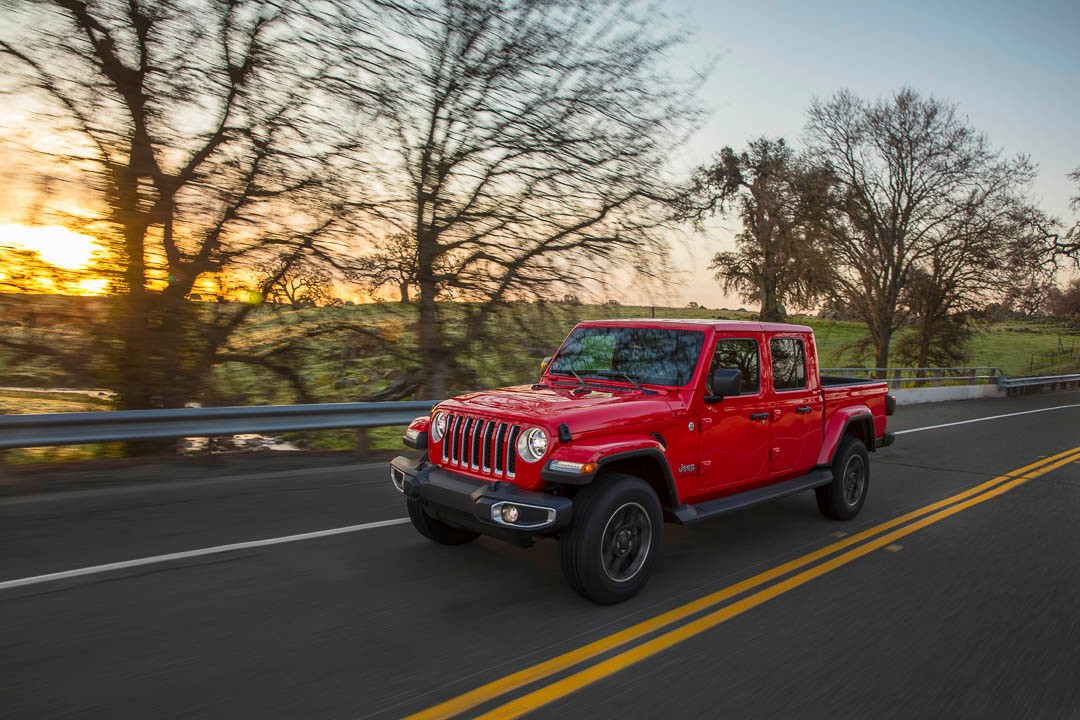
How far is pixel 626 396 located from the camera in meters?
4.94

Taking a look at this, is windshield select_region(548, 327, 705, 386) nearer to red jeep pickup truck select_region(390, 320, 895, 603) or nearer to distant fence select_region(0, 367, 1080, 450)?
red jeep pickup truck select_region(390, 320, 895, 603)

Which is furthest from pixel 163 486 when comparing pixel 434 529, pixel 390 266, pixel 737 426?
pixel 737 426

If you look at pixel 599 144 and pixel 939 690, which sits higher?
pixel 599 144

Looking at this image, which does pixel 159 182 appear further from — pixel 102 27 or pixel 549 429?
pixel 549 429

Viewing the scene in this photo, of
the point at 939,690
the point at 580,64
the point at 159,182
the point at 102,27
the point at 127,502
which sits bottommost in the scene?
the point at 939,690

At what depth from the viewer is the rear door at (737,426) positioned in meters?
5.17

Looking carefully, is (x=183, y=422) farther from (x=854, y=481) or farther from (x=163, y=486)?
(x=854, y=481)

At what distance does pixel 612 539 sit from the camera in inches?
175

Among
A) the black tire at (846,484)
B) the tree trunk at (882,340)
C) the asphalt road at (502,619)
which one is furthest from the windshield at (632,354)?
the tree trunk at (882,340)

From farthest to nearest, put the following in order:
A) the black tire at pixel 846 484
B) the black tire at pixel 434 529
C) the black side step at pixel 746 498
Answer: the black tire at pixel 846 484, the black tire at pixel 434 529, the black side step at pixel 746 498

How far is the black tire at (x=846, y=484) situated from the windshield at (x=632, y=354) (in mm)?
2350

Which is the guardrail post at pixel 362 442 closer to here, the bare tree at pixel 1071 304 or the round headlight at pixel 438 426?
the round headlight at pixel 438 426

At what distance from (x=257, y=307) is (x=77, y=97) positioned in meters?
3.22

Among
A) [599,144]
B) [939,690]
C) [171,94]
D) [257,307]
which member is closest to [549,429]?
[939,690]
